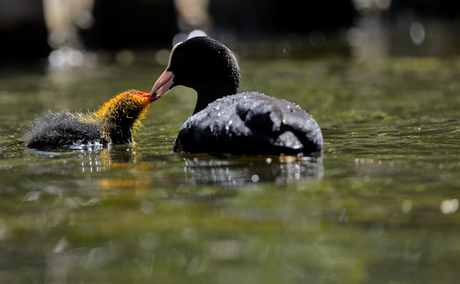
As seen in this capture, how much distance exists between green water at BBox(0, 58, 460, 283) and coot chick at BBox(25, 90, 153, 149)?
0.59 feet

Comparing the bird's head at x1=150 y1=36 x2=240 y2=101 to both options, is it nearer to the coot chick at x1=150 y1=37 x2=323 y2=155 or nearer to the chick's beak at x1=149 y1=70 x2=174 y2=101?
the chick's beak at x1=149 y1=70 x2=174 y2=101

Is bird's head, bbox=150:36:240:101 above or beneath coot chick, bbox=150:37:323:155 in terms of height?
above

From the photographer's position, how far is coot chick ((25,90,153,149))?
588 cm

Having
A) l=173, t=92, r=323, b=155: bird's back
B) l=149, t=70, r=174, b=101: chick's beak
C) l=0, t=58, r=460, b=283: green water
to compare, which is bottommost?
l=0, t=58, r=460, b=283: green water

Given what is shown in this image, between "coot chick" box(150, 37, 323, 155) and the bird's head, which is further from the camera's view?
the bird's head

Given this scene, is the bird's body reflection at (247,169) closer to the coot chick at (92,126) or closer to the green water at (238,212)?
the green water at (238,212)

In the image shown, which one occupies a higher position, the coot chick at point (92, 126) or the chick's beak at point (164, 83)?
the chick's beak at point (164, 83)

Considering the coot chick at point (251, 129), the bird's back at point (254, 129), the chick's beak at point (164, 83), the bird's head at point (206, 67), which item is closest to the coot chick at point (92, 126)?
the chick's beak at point (164, 83)

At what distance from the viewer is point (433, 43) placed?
17.9m

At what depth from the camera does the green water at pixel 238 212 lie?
271 centimetres

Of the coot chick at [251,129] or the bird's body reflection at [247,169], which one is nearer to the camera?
the bird's body reflection at [247,169]

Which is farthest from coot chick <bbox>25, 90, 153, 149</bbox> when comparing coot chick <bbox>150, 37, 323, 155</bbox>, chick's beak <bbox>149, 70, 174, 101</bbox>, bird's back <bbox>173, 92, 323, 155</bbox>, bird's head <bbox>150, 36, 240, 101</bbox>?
bird's back <bbox>173, 92, 323, 155</bbox>

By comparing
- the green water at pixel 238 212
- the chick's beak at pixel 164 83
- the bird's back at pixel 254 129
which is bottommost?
the green water at pixel 238 212

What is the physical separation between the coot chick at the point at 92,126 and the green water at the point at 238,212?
18cm
